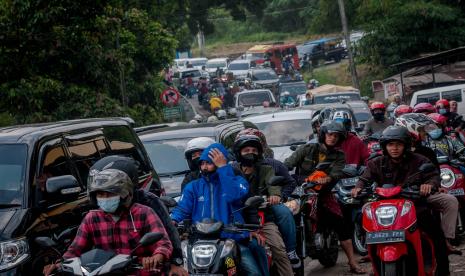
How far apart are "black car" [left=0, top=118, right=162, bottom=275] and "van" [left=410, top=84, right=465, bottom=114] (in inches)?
587

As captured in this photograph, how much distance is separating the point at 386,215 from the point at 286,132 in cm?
889

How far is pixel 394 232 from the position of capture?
7.89 meters

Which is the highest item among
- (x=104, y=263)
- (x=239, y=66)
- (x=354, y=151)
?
(x=104, y=263)

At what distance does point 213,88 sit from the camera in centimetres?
5222

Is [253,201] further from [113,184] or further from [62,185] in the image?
[113,184]

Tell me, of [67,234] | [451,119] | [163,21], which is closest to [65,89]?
[451,119]

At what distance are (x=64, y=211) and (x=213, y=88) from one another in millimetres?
43997

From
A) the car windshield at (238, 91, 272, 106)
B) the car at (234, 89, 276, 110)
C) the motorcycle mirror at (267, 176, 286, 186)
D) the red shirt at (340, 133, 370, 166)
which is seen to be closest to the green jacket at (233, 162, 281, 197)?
the motorcycle mirror at (267, 176, 286, 186)

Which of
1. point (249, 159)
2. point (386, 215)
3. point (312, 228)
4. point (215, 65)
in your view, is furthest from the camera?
point (215, 65)

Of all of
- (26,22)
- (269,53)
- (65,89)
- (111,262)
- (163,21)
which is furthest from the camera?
(269,53)

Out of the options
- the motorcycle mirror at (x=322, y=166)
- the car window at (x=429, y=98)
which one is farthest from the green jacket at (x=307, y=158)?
the car window at (x=429, y=98)

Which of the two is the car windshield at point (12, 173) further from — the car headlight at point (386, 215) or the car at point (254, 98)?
the car at point (254, 98)

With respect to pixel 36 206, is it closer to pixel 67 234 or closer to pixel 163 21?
pixel 67 234

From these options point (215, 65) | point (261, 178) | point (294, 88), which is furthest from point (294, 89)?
point (261, 178)
